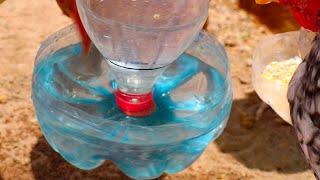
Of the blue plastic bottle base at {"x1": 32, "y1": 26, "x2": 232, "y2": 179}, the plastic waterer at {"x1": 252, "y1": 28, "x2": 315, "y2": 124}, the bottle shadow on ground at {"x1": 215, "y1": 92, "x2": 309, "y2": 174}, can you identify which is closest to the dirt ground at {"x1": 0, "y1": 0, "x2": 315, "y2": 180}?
the bottle shadow on ground at {"x1": 215, "y1": 92, "x2": 309, "y2": 174}

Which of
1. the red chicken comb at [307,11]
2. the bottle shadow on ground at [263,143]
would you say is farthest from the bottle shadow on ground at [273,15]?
the red chicken comb at [307,11]

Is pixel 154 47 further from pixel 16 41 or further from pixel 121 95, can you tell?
pixel 16 41

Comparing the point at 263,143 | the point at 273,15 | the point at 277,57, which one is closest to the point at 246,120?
the point at 263,143

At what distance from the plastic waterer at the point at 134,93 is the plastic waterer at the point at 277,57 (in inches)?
12.4

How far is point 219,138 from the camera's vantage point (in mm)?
1846

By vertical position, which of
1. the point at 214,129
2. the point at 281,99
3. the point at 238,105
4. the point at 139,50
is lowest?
Result: the point at 238,105

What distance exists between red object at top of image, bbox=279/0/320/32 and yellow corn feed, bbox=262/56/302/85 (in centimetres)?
54

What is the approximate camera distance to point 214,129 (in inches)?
54.0

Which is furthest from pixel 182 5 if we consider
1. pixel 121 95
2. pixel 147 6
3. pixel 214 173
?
pixel 214 173

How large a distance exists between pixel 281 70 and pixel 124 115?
689mm

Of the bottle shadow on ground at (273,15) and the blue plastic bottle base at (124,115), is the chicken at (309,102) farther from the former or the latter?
the bottle shadow on ground at (273,15)

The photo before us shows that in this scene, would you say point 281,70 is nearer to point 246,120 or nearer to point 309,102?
point 246,120

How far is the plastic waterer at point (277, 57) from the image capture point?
1772 millimetres

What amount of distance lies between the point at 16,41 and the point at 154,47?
95cm
